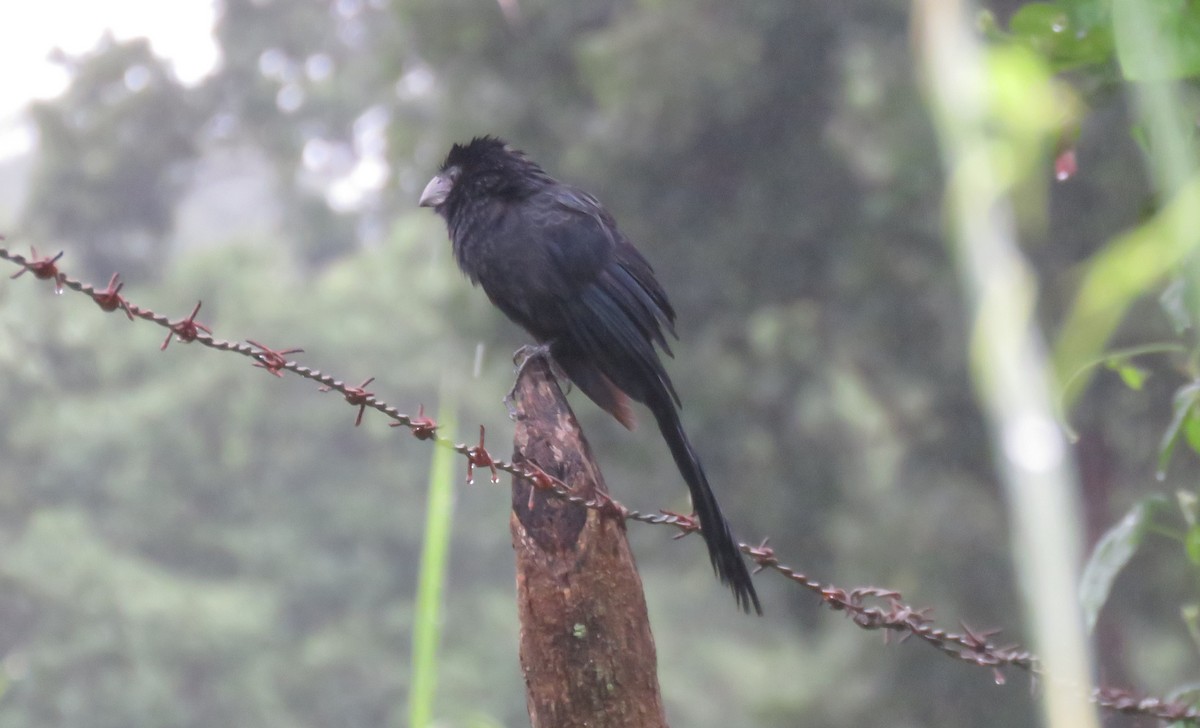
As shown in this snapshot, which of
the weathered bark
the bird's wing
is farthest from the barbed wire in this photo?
the bird's wing

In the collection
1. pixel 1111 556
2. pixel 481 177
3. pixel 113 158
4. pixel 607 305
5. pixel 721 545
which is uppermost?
pixel 113 158

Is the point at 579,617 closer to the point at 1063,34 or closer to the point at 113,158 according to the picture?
the point at 1063,34

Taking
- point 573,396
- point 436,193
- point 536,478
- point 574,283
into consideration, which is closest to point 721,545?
point 536,478

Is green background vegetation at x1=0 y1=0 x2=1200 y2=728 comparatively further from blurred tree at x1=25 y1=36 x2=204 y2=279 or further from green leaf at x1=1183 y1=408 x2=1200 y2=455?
green leaf at x1=1183 y1=408 x2=1200 y2=455

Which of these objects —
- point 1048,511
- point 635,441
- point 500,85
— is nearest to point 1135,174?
point 635,441

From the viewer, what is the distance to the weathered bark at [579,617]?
157 cm

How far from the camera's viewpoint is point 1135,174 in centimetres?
746

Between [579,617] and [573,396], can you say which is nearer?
[579,617]

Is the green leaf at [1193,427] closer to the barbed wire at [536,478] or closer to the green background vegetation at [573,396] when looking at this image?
the barbed wire at [536,478]

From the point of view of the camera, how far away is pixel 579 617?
1606mm

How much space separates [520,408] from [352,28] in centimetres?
1558

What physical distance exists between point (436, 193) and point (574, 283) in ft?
2.37

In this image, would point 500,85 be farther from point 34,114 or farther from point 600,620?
point 600,620

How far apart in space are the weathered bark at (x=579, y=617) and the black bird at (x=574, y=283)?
3.23 feet
